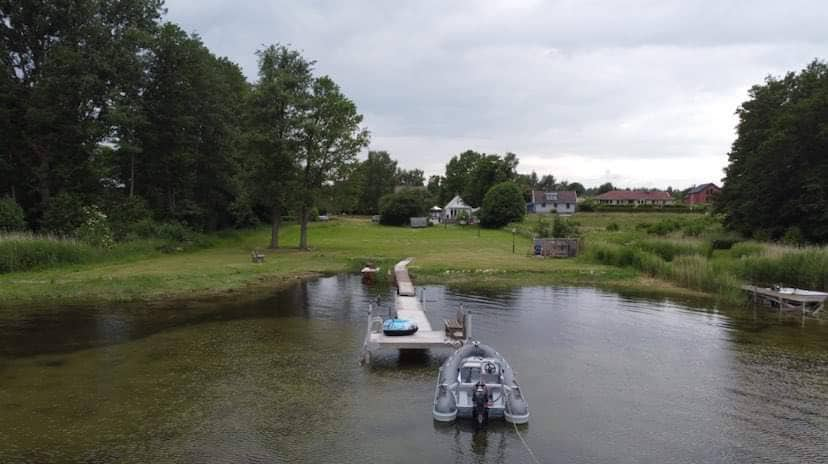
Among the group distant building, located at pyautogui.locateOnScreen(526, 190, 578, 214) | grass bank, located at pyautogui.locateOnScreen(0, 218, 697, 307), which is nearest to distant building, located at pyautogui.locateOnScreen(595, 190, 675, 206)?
distant building, located at pyautogui.locateOnScreen(526, 190, 578, 214)

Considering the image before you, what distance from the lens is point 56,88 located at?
4116 centimetres

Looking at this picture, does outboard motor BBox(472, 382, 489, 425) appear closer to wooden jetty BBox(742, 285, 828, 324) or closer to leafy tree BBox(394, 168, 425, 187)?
wooden jetty BBox(742, 285, 828, 324)

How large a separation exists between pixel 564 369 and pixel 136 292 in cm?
2190

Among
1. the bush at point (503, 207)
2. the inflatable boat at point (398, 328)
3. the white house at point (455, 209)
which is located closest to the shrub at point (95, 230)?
the inflatable boat at point (398, 328)

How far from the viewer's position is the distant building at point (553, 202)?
113188 millimetres

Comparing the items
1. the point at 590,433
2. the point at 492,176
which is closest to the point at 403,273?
the point at 590,433

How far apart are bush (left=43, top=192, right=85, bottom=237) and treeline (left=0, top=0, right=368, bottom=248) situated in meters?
0.08

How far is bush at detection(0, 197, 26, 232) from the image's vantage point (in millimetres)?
37094

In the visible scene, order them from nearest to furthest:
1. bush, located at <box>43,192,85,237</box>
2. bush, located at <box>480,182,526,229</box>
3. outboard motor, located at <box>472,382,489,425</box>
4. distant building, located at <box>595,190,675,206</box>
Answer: outboard motor, located at <box>472,382,489,425</box> < bush, located at <box>43,192,85,237</box> < bush, located at <box>480,182,526,229</box> < distant building, located at <box>595,190,675,206</box>

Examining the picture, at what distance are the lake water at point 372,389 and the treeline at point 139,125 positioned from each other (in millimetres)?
23410

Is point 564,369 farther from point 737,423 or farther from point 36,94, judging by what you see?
point 36,94

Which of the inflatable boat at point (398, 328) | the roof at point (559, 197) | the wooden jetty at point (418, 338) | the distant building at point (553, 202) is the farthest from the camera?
the roof at point (559, 197)

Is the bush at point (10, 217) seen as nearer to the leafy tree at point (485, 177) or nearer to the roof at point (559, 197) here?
the leafy tree at point (485, 177)

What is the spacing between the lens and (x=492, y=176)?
109062 millimetres
